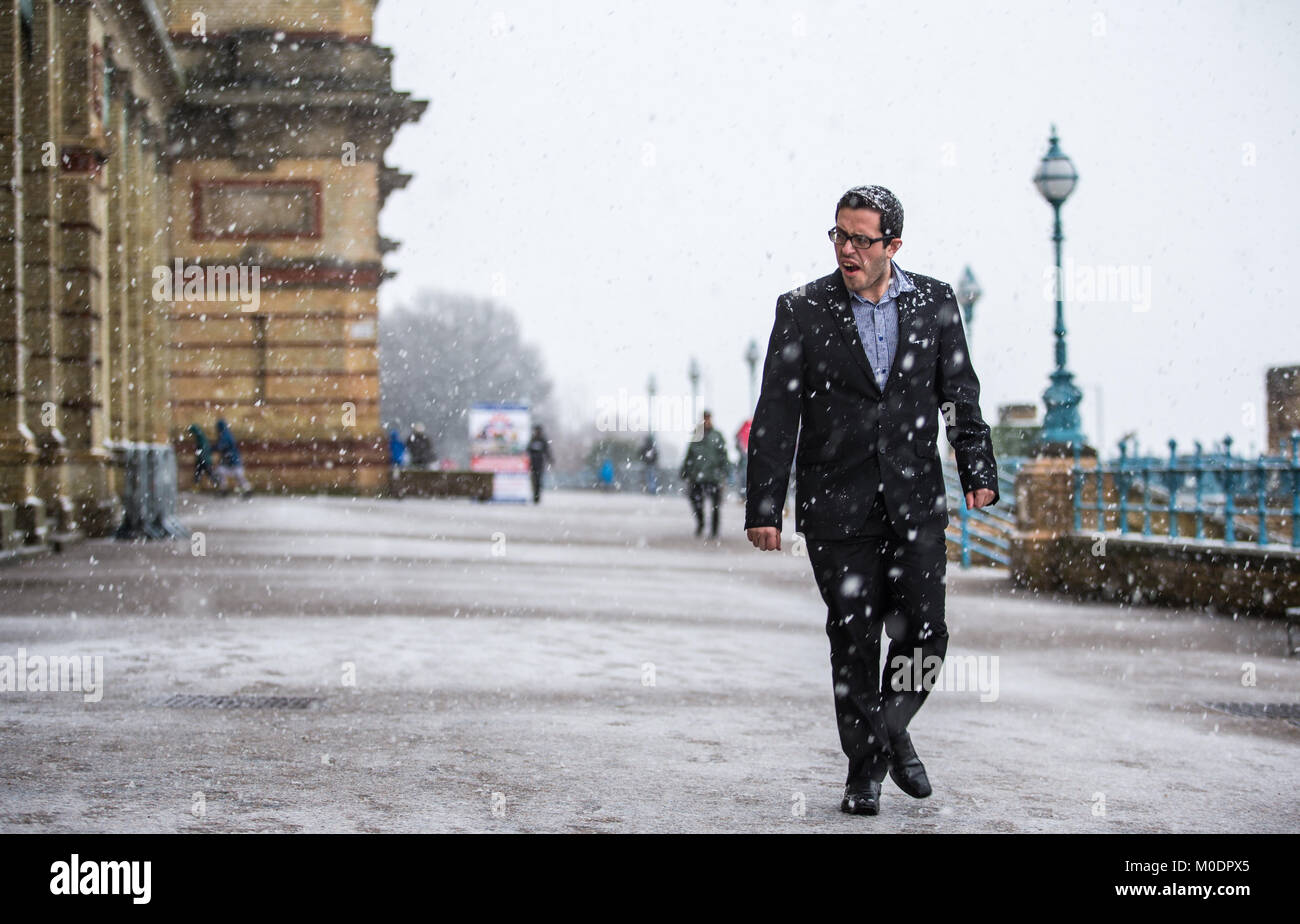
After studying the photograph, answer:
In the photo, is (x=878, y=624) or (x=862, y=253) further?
(x=878, y=624)

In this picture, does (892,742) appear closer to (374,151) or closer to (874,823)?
(874,823)

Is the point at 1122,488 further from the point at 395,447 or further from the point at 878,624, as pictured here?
the point at 395,447

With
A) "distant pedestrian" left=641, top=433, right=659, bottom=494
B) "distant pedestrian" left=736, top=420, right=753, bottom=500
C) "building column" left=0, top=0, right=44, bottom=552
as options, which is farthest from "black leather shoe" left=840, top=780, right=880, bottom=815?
"distant pedestrian" left=641, top=433, right=659, bottom=494

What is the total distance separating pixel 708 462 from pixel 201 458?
11.8 m

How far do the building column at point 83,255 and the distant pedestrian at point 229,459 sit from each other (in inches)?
418

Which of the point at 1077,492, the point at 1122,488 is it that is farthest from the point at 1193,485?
the point at 1077,492

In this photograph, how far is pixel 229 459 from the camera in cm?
3162

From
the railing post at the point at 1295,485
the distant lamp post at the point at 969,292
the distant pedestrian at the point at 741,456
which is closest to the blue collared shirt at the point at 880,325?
the railing post at the point at 1295,485

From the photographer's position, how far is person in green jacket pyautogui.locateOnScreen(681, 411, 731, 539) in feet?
80.6

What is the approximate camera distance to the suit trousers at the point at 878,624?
5430 millimetres

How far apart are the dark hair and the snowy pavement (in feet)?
6.14

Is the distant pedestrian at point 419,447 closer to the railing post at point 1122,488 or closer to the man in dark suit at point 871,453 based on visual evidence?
the railing post at point 1122,488

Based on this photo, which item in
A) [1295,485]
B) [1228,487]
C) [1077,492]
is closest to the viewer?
[1295,485]
